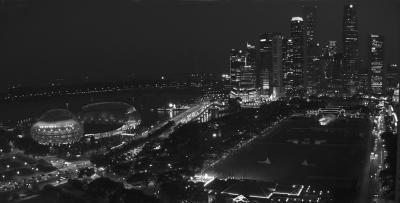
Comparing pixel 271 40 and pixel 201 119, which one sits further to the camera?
pixel 271 40

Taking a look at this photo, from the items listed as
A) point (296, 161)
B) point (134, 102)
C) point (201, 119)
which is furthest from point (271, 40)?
point (296, 161)

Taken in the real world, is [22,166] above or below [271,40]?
below

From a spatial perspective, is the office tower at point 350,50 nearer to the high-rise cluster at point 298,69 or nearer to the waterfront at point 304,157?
the high-rise cluster at point 298,69

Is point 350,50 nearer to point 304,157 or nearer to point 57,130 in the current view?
point 304,157

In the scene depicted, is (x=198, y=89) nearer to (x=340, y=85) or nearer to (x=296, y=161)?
(x=340, y=85)

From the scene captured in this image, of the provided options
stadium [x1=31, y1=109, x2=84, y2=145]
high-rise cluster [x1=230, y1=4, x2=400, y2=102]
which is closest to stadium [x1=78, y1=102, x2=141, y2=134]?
stadium [x1=31, y1=109, x2=84, y2=145]

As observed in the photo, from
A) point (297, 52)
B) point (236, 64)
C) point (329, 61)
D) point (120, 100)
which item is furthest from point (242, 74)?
point (120, 100)

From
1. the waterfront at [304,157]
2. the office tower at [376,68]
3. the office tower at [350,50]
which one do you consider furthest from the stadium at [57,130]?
the office tower at [350,50]

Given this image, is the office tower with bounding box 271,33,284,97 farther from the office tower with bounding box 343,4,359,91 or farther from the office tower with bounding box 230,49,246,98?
the office tower with bounding box 343,4,359,91
